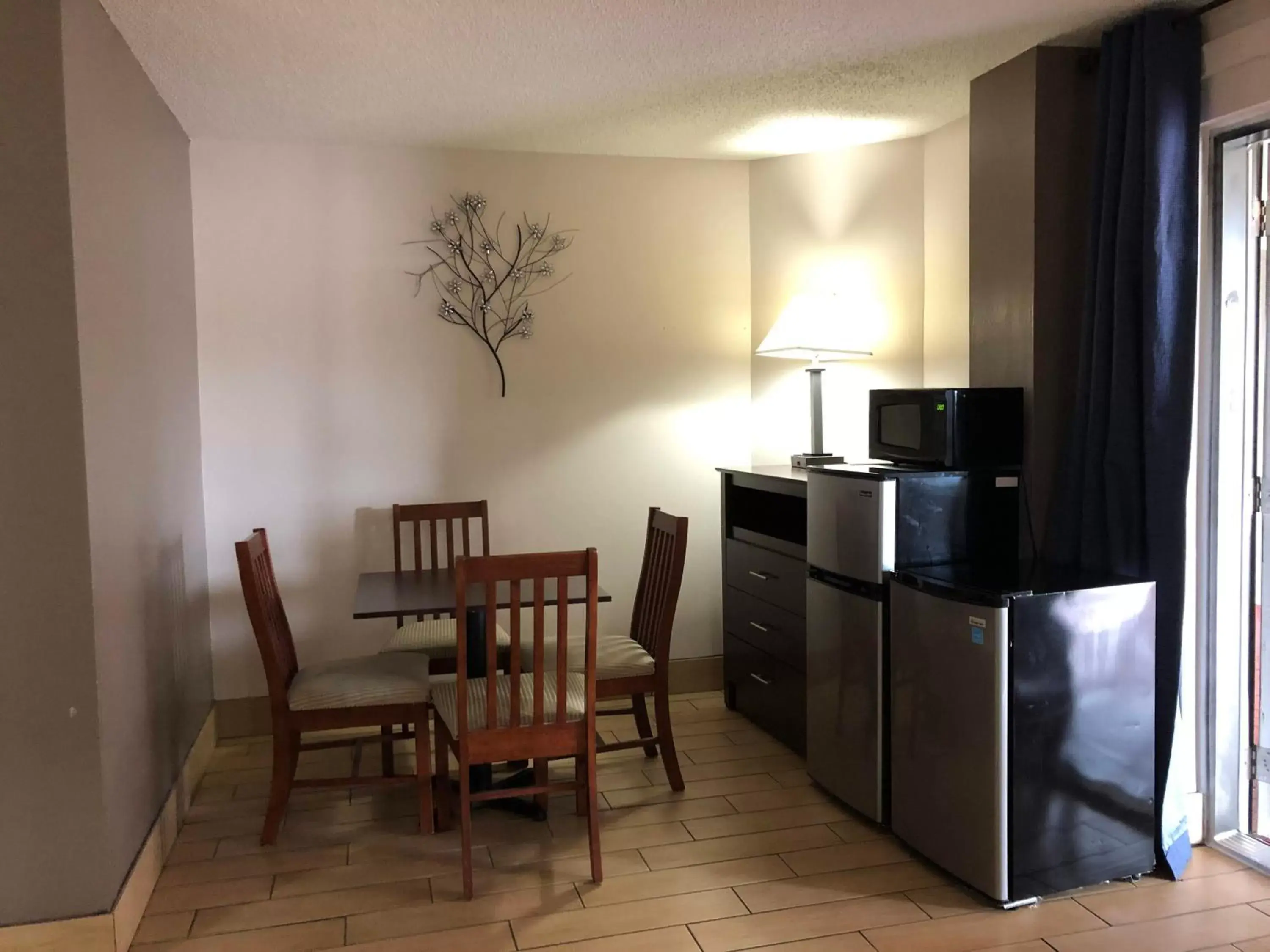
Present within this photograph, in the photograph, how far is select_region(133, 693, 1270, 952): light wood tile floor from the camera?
235cm

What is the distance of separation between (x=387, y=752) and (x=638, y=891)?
1.07 m

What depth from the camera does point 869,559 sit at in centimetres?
283

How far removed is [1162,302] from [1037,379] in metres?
0.42

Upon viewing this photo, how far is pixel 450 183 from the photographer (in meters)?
3.97

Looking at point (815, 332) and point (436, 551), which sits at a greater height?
point (815, 332)

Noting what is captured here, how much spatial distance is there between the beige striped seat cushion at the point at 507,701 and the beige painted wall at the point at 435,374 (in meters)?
1.24

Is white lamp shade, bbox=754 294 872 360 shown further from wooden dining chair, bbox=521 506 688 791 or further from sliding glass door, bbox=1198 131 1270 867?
sliding glass door, bbox=1198 131 1270 867

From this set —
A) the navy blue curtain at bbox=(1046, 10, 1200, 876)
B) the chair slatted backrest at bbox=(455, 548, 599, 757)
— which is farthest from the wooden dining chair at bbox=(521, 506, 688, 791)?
the navy blue curtain at bbox=(1046, 10, 1200, 876)

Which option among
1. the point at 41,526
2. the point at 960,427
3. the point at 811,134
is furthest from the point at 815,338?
the point at 41,526

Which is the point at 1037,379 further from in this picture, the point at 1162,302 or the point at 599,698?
the point at 599,698

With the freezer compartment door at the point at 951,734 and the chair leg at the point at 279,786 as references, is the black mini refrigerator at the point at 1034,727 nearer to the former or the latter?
the freezer compartment door at the point at 951,734

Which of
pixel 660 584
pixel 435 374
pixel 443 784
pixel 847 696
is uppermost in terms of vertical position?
pixel 435 374

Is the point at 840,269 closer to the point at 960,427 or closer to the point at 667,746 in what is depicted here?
the point at 960,427

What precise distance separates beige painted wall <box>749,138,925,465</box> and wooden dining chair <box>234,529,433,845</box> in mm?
1974
